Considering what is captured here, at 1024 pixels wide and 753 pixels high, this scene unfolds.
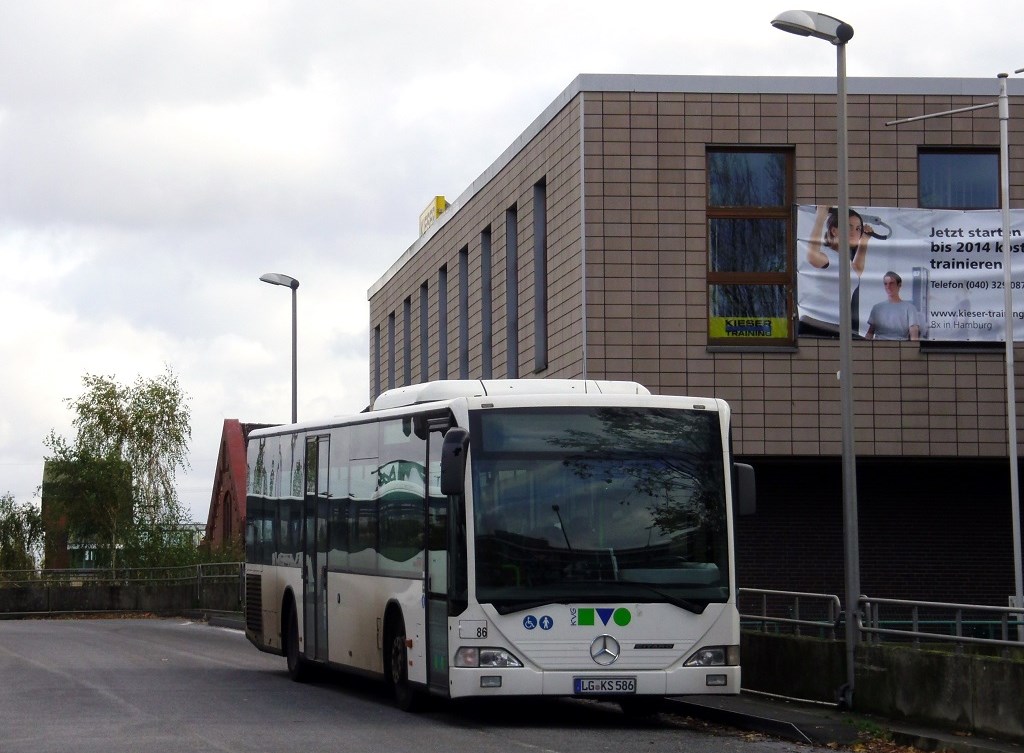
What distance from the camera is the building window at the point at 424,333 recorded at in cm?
4603

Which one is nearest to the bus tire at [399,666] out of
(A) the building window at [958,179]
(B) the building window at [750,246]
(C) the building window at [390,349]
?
(B) the building window at [750,246]

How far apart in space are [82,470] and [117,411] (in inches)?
185

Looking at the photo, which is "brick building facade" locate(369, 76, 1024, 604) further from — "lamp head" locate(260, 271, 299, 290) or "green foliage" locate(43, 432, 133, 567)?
"green foliage" locate(43, 432, 133, 567)

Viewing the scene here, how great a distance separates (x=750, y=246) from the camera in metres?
31.8

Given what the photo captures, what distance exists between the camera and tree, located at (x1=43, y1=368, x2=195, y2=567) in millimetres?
58406

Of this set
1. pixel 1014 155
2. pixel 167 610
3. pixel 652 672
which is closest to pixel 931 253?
pixel 1014 155

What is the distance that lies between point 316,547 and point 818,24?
810 cm

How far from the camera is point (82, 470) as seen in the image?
58844 mm

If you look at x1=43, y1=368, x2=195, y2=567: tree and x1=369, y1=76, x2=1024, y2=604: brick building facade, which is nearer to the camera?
x1=369, y1=76, x2=1024, y2=604: brick building facade

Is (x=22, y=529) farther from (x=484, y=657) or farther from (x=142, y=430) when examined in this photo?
(x=484, y=657)

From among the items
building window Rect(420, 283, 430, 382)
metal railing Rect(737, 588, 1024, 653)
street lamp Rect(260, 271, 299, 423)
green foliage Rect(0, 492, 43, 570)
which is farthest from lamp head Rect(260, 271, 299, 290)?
green foliage Rect(0, 492, 43, 570)

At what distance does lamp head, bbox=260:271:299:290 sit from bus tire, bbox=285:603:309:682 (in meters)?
19.7

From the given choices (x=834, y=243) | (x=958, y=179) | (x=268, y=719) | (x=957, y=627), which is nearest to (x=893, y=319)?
(x=834, y=243)

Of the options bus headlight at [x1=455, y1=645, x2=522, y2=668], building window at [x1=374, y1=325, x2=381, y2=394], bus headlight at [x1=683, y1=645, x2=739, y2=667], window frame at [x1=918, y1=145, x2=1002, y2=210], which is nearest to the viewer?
bus headlight at [x1=455, y1=645, x2=522, y2=668]
